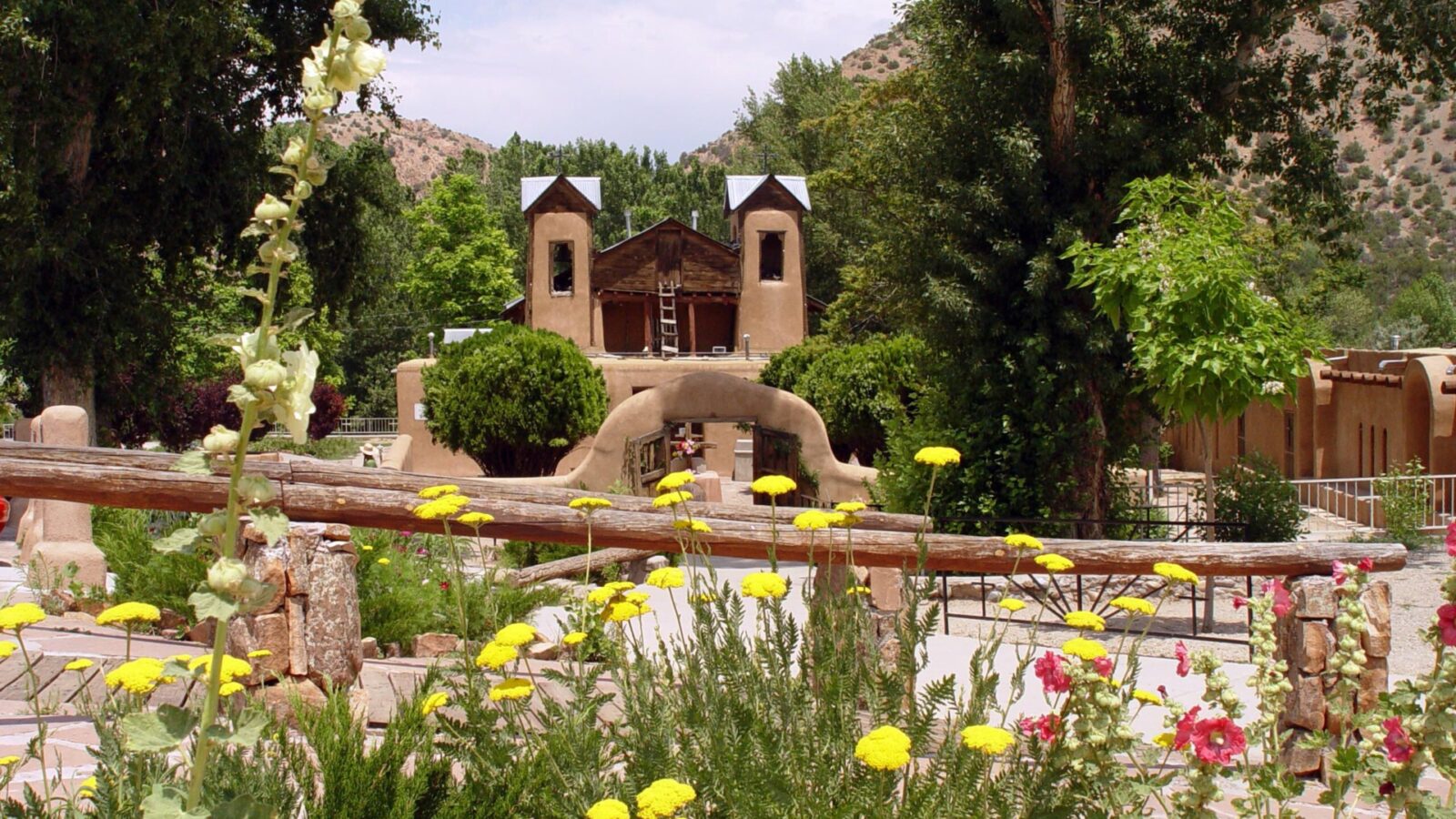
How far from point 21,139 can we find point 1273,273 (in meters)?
16.8

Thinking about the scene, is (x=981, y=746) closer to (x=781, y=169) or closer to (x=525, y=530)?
(x=525, y=530)

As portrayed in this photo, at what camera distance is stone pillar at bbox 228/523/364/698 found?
18.7ft

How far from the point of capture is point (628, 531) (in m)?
6.08

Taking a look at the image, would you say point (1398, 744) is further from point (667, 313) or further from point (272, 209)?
point (667, 313)

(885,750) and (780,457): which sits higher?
(780,457)

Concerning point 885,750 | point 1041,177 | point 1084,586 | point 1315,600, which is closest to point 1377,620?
point 1315,600

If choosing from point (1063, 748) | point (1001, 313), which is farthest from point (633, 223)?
point (1063, 748)

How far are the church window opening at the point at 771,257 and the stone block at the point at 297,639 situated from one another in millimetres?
32295

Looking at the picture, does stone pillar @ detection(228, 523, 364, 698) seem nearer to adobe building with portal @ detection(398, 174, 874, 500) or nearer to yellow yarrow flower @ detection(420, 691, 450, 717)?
yellow yarrow flower @ detection(420, 691, 450, 717)

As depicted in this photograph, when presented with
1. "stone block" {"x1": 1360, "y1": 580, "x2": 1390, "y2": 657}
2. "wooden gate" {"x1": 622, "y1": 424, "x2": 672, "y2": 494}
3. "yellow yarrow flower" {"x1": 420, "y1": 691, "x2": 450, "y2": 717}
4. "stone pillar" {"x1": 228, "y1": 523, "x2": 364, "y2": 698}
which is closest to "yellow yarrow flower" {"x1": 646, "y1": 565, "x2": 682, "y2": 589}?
"yellow yarrow flower" {"x1": 420, "y1": 691, "x2": 450, "y2": 717}

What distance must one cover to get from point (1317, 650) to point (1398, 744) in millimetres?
3240

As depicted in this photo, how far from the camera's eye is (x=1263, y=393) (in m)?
12.6

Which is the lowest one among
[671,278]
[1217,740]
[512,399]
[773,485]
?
[1217,740]

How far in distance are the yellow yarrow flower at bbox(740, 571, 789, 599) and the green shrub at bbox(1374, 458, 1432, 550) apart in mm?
16538
